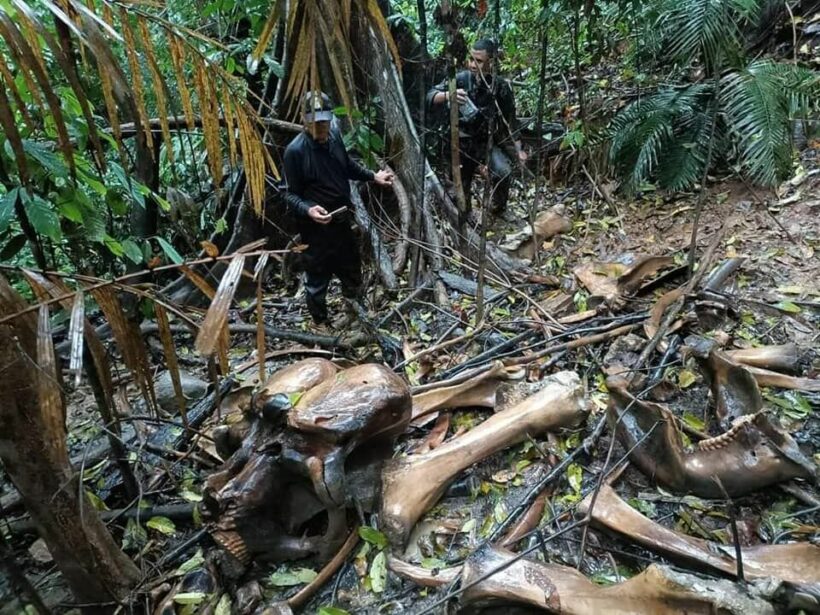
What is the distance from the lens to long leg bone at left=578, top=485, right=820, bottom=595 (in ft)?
5.61

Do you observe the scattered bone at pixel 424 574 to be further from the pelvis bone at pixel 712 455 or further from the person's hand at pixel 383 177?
the person's hand at pixel 383 177

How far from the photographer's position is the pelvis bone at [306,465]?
209cm

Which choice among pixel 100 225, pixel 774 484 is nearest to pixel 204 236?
pixel 100 225

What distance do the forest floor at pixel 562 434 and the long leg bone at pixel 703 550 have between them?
0.29 feet

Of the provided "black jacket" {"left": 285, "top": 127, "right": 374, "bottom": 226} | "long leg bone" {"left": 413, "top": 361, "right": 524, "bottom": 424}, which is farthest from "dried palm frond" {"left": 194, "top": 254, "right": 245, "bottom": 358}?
"black jacket" {"left": 285, "top": 127, "right": 374, "bottom": 226}

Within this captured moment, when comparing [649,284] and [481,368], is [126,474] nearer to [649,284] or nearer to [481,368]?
[481,368]

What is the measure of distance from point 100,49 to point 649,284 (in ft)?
11.2

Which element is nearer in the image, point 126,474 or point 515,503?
point 515,503

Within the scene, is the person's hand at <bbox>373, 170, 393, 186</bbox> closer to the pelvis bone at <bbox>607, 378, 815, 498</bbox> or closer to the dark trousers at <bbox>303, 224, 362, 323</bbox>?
the dark trousers at <bbox>303, 224, 362, 323</bbox>

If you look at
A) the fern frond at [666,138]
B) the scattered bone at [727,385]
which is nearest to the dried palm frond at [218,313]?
the scattered bone at [727,385]

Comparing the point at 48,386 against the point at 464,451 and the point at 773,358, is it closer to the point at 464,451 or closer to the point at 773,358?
the point at 464,451

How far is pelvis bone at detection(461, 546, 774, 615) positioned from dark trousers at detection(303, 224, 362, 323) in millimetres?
3082

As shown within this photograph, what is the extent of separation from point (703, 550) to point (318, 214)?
307 cm

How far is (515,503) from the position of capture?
234 cm
